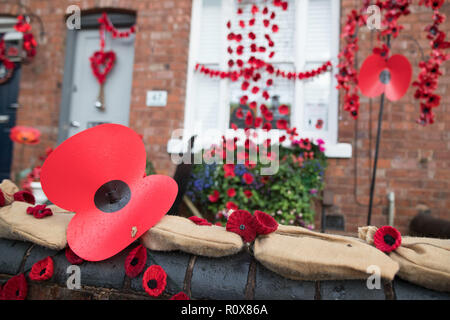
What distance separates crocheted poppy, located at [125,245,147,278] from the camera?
26.7 inches

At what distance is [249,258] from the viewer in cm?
70

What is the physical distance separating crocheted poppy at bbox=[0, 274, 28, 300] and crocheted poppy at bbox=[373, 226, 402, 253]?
0.82m

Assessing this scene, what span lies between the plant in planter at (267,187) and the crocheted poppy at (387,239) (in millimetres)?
2132

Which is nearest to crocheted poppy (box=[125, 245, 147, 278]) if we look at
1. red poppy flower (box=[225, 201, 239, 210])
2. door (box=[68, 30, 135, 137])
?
red poppy flower (box=[225, 201, 239, 210])

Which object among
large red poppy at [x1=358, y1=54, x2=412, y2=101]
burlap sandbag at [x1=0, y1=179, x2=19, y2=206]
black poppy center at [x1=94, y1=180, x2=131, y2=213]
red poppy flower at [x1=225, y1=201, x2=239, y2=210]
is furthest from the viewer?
red poppy flower at [x1=225, y1=201, x2=239, y2=210]

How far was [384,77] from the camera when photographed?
100 inches

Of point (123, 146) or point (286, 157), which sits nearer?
point (123, 146)

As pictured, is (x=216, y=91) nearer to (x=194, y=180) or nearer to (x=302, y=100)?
(x=302, y=100)

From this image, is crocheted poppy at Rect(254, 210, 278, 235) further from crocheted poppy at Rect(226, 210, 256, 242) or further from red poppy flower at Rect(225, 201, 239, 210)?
red poppy flower at Rect(225, 201, 239, 210)

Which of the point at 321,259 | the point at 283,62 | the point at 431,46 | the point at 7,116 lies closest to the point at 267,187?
the point at 283,62

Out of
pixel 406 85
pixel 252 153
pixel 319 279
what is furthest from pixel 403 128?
pixel 319 279

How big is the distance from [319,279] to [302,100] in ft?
10.3

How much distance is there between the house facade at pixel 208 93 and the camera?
313cm

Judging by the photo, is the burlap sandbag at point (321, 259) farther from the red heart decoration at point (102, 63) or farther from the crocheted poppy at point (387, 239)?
the red heart decoration at point (102, 63)
